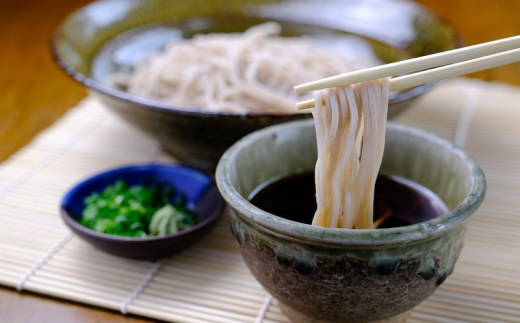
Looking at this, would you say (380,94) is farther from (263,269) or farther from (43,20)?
(43,20)

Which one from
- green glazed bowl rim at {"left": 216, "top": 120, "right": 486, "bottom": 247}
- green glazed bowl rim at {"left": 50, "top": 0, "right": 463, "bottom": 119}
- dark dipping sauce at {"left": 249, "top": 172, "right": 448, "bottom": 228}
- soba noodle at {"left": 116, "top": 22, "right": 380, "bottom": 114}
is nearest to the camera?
green glazed bowl rim at {"left": 216, "top": 120, "right": 486, "bottom": 247}

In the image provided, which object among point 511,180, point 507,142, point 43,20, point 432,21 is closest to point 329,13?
point 432,21

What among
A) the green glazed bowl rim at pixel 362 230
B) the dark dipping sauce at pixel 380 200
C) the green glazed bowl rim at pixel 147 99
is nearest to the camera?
the green glazed bowl rim at pixel 362 230

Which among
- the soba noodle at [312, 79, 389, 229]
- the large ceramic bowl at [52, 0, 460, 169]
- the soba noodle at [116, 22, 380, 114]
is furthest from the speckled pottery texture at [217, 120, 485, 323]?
the soba noodle at [116, 22, 380, 114]

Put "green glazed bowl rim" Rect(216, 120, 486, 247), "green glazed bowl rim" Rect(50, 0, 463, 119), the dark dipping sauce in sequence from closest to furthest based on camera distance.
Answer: "green glazed bowl rim" Rect(216, 120, 486, 247) → the dark dipping sauce → "green glazed bowl rim" Rect(50, 0, 463, 119)

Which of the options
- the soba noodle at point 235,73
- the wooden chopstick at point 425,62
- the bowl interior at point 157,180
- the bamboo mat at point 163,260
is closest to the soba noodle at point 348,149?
the wooden chopstick at point 425,62

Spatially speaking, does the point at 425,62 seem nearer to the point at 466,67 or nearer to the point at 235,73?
the point at 466,67

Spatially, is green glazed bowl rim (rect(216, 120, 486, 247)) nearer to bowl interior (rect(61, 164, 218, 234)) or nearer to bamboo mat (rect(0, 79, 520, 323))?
bamboo mat (rect(0, 79, 520, 323))

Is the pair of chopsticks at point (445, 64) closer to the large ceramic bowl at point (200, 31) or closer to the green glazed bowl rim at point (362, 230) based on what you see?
the green glazed bowl rim at point (362, 230)
